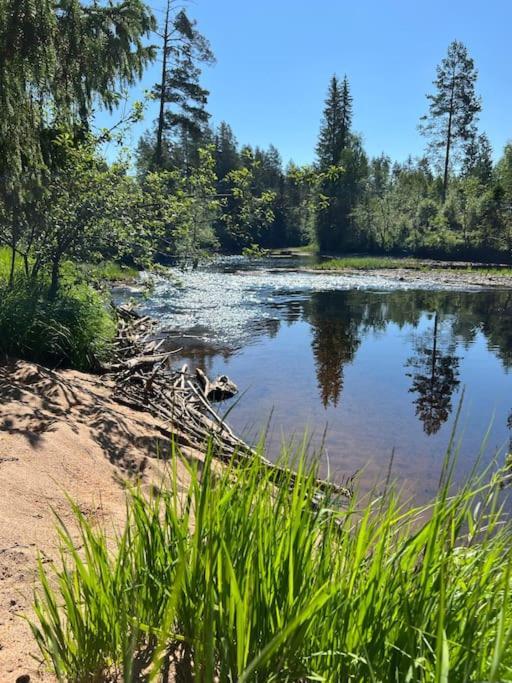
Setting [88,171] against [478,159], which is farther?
[478,159]

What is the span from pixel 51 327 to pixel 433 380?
7.62m

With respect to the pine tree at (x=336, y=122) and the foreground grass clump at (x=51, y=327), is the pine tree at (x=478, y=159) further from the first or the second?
the foreground grass clump at (x=51, y=327)

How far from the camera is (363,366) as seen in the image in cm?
1196

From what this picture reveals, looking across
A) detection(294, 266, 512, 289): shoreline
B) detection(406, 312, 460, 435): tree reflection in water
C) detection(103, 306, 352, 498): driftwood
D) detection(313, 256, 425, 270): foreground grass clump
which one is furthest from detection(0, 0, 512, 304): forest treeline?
detection(313, 256, 425, 270): foreground grass clump

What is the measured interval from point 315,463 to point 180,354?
10.1m

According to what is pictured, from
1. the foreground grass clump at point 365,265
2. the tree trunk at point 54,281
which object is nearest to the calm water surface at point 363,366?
the tree trunk at point 54,281

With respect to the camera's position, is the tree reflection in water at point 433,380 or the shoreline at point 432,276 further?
the shoreline at point 432,276

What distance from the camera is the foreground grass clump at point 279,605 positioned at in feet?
4.84

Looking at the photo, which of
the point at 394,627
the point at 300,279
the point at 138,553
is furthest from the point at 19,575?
the point at 300,279

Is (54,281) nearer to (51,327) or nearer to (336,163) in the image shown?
(51,327)

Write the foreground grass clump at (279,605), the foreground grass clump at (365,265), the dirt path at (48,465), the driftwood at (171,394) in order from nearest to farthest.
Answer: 1. the foreground grass clump at (279,605)
2. the dirt path at (48,465)
3. the driftwood at (171,394)
4. the foreground grass clump at (365,265)

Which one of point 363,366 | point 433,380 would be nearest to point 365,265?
point 363,366

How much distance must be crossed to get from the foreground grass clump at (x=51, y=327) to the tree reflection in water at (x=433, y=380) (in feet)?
17.8

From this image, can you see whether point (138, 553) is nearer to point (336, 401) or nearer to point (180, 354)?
point (336, 401)
